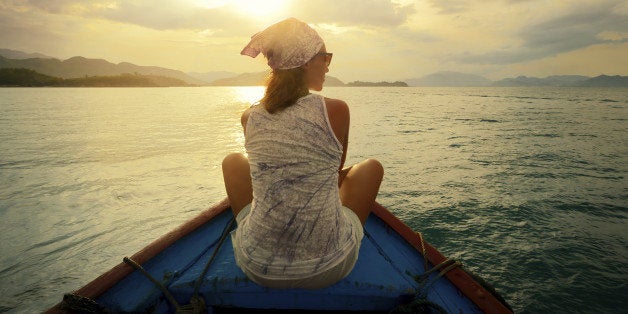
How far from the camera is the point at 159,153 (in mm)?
13836

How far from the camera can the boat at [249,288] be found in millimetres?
2238

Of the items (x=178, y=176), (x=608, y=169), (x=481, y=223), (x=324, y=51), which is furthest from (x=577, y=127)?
(x=324, y=51)

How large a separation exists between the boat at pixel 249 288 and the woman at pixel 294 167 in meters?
0.24

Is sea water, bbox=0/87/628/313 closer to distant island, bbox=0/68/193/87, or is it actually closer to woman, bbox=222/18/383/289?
woman, bbox=222/18/383/289

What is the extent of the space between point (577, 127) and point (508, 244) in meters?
23.8

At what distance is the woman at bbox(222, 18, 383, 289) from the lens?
6.11ft

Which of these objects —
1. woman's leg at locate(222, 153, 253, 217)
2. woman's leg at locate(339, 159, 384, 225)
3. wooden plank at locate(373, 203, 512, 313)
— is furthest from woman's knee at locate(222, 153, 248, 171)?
wooden plank at locate(373, 203, 512, 313)

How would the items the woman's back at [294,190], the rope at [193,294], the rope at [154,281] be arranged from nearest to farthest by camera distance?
1. the woman's back at [294,190]
2. the rope at [193,294]
3. the rope at [154,281]

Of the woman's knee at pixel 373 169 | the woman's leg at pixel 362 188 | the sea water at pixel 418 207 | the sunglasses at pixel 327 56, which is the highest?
the sunglasses at pixel 327 56

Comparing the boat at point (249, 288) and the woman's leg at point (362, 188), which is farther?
the woman's leg at point (362, 188)

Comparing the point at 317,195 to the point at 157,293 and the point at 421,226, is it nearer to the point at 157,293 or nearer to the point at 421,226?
the point at 157,293

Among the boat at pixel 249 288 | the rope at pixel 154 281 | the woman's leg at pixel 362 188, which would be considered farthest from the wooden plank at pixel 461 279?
the rope at pixel 154 281

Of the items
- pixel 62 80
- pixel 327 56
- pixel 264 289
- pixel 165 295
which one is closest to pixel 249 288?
pixel 264 289

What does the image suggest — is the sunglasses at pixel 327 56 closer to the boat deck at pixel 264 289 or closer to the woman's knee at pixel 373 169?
the woman's knee at pixel 373 169
